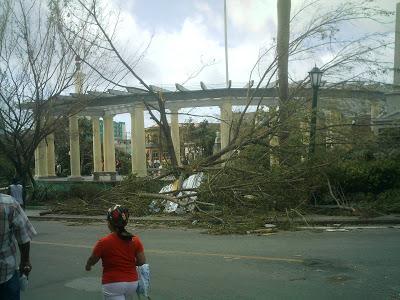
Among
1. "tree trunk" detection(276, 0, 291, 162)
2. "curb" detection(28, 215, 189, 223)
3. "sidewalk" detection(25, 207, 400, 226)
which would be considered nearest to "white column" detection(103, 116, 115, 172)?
"curb" detection(28, 215, 189, 223)

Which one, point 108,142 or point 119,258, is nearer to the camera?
point 119,258

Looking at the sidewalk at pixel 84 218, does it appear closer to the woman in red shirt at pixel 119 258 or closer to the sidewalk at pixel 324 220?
the sidewalk at pixel 324 220

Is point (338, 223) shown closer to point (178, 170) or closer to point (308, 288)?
point (178, 170)

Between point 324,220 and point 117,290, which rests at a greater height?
point 117,290

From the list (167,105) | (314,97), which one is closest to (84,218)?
(314,97)

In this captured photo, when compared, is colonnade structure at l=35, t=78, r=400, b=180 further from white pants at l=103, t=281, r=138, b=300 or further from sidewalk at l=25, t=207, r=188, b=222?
white pants at l=103, t=281, r=138, b=300

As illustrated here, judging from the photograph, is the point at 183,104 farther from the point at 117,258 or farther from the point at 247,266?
the point at 117,258

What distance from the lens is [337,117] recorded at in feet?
54.6

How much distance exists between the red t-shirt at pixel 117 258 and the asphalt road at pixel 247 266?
2457 millimetres

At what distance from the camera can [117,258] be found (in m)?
4.23

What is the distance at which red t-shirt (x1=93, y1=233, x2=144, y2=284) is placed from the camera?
420 cm

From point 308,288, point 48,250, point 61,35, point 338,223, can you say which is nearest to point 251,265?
point 308,288

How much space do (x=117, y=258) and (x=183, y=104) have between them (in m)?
25.9

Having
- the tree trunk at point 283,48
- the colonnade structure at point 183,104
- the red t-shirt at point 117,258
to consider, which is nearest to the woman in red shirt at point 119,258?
the red t-shirt at point 117,258
